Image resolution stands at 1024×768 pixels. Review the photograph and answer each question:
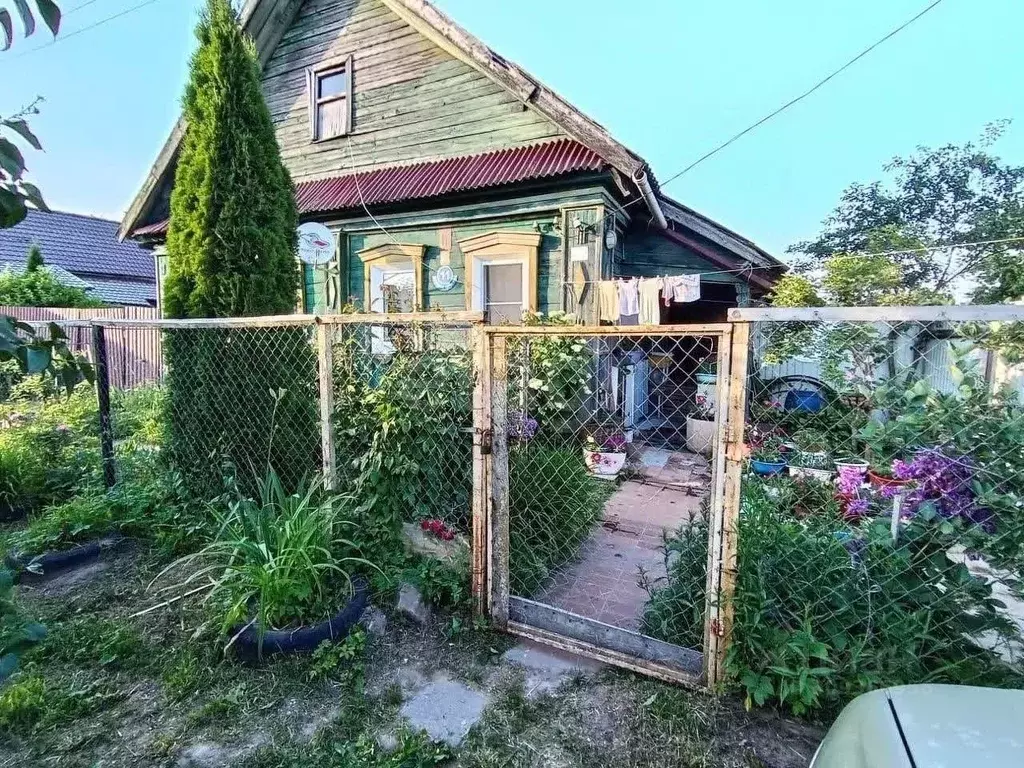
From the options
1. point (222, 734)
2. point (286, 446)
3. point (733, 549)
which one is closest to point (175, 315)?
point (286, 446)

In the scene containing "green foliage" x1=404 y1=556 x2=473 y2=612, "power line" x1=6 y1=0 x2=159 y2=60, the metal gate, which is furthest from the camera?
"power line" x1=6 y1=0 x2=159 y2=60

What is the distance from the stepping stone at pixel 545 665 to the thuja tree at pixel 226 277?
2.15 metres

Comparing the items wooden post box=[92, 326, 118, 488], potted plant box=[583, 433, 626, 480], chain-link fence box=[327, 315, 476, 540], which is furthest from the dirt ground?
potted plant box=[583, 433, 626, 480]

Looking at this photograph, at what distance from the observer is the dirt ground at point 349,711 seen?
179 centimetres

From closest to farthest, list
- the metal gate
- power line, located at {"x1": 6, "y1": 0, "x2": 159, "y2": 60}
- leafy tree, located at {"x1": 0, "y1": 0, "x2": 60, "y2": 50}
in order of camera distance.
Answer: leafy tree, located at {"x1": 0, "y1": 0, "x2": 60, "y2": 50}, the metal gate, power line, located at {"x1": 6, "y1": 0, "x2": 159, "y2": 60}

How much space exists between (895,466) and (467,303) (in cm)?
538

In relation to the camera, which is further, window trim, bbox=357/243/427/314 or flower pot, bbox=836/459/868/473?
window trim, bbox=357/243/427/314

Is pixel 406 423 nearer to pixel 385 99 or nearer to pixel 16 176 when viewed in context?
pixel 16 176

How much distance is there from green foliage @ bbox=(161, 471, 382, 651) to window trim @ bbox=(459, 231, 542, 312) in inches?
149

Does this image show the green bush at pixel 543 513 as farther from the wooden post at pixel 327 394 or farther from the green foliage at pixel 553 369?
the wooden post at pixel 327 394

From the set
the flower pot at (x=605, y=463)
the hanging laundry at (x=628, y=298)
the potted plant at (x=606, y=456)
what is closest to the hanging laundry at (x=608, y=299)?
the hanging laundry at (x=628, y=298)

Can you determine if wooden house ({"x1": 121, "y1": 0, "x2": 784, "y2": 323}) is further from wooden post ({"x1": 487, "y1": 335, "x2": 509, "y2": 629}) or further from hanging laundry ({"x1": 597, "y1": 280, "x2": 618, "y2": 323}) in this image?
wooden post ({"x1": 487, "y1": 335, "x2": 509, "y2": 629})

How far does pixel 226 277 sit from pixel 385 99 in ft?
16.6

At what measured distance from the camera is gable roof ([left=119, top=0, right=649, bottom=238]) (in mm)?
5230
